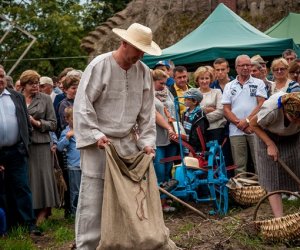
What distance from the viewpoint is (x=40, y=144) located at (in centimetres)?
907

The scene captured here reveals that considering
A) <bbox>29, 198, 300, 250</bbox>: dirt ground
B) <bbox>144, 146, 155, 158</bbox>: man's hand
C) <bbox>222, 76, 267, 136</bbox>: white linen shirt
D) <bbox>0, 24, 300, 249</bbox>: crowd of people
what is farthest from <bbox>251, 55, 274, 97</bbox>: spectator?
<bbox>144, 146, 155, 158</bbox>: man's hand

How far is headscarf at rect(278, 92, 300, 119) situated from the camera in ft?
22.6

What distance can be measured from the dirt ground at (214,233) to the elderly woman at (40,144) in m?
0.64

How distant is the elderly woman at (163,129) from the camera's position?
9547mm

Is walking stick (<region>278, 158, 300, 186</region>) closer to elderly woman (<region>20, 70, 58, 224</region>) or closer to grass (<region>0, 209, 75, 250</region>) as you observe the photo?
grass (<region>0, 209, 75, 250</region>)

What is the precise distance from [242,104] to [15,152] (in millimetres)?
3154

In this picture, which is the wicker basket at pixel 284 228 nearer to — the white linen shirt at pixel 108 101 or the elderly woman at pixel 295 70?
the white linen shirt at pixel 108 101

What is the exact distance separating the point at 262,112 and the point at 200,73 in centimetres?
332

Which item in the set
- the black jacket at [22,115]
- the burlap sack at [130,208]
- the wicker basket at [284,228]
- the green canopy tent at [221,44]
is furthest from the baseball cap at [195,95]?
the green canopy tent at [221,44]

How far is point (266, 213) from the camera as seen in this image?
347 inches

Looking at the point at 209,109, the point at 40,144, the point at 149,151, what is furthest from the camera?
the point at 209,109

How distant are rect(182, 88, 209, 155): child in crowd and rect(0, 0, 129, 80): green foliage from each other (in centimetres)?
1975

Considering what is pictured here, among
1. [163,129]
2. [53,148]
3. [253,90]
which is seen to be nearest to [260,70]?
[253,90]

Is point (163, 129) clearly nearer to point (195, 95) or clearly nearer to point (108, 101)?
point (195, 95)
